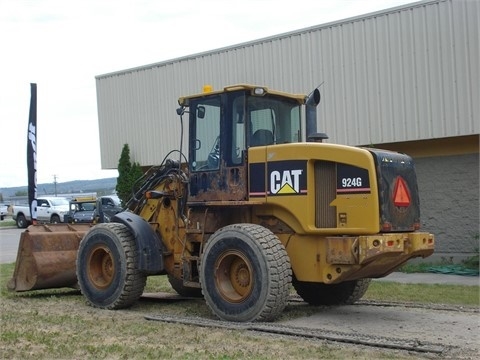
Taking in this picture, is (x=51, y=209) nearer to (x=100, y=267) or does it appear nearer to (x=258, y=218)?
(x=100, y=267)

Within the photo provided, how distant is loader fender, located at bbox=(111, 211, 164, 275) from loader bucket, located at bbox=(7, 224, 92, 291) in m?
1.81

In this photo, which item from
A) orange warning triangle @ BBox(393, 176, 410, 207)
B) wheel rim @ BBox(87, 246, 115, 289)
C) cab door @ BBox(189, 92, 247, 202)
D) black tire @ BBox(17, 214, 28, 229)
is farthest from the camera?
black tire @ BBox(17, 214, 28, 229)

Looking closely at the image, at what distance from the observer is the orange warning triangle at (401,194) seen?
8406 millimetres

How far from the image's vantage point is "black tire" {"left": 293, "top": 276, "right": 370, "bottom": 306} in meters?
9.85

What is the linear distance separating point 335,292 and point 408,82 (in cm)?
759

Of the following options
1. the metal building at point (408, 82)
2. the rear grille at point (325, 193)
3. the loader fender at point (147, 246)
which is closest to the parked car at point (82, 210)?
the metal building at point (408, 82)

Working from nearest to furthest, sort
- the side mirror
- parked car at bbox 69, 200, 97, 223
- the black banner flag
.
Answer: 1. the side mirror
2. the black banner flag
3. parked car at bbox 69, 200, 97, 223

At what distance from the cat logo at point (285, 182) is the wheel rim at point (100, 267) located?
9.69ft

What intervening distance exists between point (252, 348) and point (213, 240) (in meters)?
2.11

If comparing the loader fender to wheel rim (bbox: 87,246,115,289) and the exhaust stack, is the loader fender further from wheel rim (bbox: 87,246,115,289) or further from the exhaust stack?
the exhaust stack

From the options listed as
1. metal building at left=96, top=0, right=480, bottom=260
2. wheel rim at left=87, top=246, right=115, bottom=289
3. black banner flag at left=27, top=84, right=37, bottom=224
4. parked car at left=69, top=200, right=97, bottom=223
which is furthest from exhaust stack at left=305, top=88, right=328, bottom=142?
parked car at left=69, top=200, right=97, bottom=223

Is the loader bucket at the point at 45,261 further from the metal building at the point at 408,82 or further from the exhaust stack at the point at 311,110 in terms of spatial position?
the metal building at the point at 408,82

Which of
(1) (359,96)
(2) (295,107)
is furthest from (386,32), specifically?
(2) (295,107)

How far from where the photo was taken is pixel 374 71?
54.3 ft
